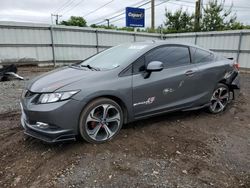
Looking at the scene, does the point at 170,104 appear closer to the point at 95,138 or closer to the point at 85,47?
the point at 95,138

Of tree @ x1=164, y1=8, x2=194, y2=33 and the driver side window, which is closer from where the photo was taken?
the driver side window

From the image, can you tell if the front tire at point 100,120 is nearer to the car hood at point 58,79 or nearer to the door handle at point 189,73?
the car hood at point 58,79

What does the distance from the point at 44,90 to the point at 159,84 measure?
176 cm

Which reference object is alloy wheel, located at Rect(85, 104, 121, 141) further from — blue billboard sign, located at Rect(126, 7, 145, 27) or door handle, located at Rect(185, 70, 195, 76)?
blue billboard sign, located at Rect(126, 7, 145, 27)

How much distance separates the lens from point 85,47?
13.1 meters

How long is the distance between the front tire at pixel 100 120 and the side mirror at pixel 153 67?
72 cm

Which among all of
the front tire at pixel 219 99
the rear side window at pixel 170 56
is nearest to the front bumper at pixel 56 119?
the rear side window at pixel 170 56

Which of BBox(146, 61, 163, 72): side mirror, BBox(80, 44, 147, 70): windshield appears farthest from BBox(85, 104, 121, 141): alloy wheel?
BBox(146, 61, 163, 72): side mirror

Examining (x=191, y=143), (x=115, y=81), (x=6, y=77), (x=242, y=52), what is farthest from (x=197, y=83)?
(x=242, y=52)

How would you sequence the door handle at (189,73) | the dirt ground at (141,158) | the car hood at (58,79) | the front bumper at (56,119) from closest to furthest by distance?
the dirt ground at (141,158), the front bumper at (56,119), the car hood at (58,79), the door handle at (189,73)

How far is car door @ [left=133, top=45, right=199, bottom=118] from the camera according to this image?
351cm

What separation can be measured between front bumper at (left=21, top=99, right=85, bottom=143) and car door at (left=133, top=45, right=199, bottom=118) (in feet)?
3.23

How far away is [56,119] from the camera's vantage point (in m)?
2.82

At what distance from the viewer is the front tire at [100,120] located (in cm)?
304
